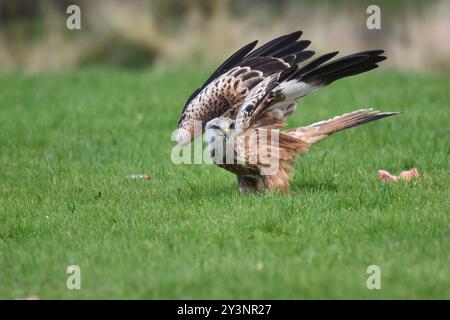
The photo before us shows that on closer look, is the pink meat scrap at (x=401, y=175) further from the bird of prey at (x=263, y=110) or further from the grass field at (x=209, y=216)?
the bird of prey at (x=263, y=110)

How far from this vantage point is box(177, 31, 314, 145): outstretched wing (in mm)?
8055

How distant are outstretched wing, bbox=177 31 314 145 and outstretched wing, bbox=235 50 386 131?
29 cm

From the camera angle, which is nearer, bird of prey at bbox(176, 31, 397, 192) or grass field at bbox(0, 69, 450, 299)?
grass field at bbox(0, 69, 450, 299)

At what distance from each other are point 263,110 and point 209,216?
3.98ft

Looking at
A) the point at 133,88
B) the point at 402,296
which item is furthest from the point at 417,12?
the point at 402,296

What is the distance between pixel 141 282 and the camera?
574cm

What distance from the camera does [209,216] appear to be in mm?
7121

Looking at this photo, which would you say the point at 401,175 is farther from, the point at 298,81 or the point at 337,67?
the point at 298,81

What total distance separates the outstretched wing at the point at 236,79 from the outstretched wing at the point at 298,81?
0.29 m

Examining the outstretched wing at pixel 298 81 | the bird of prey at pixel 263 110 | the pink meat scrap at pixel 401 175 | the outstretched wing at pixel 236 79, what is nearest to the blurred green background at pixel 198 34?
the pink meat scrap at pixel 401 175

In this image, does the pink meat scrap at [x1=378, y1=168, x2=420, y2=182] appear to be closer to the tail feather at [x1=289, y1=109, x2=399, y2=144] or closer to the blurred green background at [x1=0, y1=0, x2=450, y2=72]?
the tail feather at [x1=289, y1=109, x2=399, y2=144]

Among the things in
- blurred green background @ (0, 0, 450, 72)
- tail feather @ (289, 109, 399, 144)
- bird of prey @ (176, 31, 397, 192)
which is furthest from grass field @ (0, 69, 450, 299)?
blurred green background @ (0, 0, 450, 72)

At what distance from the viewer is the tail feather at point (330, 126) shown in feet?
26.8
